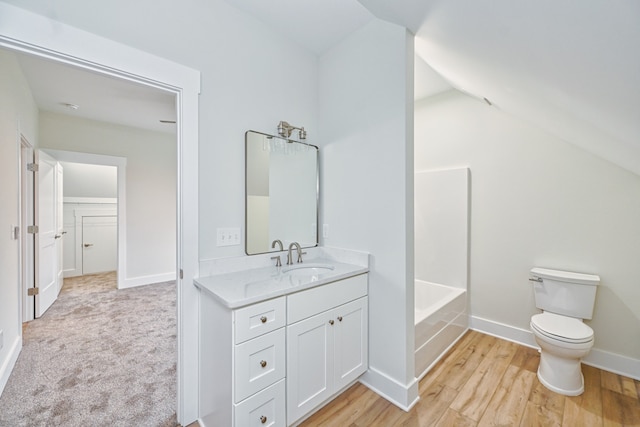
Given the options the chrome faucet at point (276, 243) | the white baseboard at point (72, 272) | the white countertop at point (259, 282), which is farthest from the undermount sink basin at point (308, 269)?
the white baseboard at point (72, 272)

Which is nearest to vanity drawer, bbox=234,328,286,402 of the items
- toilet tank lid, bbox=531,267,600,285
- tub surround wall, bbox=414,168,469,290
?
tub surround wall, bbox=414,168,469,290

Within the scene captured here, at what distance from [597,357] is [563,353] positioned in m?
0.67

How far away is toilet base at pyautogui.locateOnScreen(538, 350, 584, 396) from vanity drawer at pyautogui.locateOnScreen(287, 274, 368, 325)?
4.58ft

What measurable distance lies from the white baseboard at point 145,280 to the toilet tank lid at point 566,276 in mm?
5054

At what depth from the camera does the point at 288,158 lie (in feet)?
6.91

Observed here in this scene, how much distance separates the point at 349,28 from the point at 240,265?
193 centimetres

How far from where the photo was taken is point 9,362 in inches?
76.9

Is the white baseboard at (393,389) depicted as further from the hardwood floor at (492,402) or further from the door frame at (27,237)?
the door frame at (27,237)

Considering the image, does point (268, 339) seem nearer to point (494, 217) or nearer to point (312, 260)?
point (312, 260)

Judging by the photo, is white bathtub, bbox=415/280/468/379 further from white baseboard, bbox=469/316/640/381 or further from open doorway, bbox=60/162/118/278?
open doorway, bbox=60/162/118/278

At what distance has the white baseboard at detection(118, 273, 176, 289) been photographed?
159 inches

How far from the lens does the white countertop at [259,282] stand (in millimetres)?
1257

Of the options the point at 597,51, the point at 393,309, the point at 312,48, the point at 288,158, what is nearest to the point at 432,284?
the point at 393,309

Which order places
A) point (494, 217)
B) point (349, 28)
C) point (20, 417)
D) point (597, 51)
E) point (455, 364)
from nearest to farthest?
point (597, 51), point (20, 417), point (349, 28), point (455, 364), point (494, 217)
